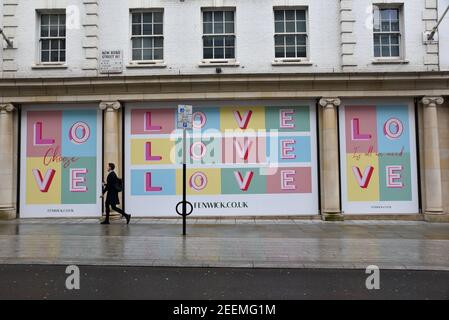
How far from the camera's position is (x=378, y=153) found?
1446cm

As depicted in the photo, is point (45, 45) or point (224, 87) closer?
point (224, 87)

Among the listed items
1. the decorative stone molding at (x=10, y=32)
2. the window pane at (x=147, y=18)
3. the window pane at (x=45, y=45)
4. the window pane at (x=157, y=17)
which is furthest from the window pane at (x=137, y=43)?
the decorative stone molding at (x=10, y=32)

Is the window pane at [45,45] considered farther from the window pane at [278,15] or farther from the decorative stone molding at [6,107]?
the window pane at [278,15]

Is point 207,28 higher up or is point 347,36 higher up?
point 207,28

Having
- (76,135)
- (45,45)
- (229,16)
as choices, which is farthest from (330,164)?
(45,45)

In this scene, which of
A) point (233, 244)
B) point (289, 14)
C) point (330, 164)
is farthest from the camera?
point (289, 14)

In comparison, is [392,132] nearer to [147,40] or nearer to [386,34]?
[386,34]

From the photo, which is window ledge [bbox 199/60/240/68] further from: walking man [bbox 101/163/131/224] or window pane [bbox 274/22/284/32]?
walking man [bbox 101/163/131/224]

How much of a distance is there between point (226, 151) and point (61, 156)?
5.87 metres

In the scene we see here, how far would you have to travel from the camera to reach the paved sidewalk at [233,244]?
7.86 m

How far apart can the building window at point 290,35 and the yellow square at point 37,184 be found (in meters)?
8.89

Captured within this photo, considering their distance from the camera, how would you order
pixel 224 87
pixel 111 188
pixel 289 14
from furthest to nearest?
1. pixel 289 14
2. pixel 224 87
3. pixel 111 188
